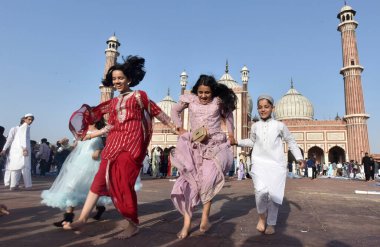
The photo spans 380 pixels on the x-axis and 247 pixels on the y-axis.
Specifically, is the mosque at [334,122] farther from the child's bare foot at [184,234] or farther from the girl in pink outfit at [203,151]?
the child's bare foot at [184,234]

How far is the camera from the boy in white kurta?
2.83 meters

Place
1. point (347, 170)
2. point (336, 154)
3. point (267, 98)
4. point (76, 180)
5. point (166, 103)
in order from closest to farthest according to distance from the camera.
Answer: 1. point (76, 180)
2. point (267, 98)
3. point (347, 170)
4. point (336, 154)
5. point (166, 103)

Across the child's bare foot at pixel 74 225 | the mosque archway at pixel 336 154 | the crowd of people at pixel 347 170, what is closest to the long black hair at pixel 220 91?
the child's bare foot at pixel 74 225

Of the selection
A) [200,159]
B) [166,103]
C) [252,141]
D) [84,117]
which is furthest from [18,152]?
[166,103]

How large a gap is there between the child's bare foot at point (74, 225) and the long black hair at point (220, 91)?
5.41 ft

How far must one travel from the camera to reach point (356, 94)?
100 feet

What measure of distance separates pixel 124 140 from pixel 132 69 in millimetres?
721

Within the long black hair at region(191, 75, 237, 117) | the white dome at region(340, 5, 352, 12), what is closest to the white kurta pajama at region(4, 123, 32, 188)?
the long black hair at region(191, 75, 237, 117)

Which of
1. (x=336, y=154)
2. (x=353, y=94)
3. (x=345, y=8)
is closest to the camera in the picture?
(x=353, y=94)

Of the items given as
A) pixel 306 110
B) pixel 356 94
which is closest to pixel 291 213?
pixel 356 94

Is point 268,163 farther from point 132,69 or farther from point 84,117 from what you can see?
point 84,117

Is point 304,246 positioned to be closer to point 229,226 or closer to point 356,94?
point 229,226

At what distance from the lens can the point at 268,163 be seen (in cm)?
294

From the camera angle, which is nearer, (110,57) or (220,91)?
(220,91)
